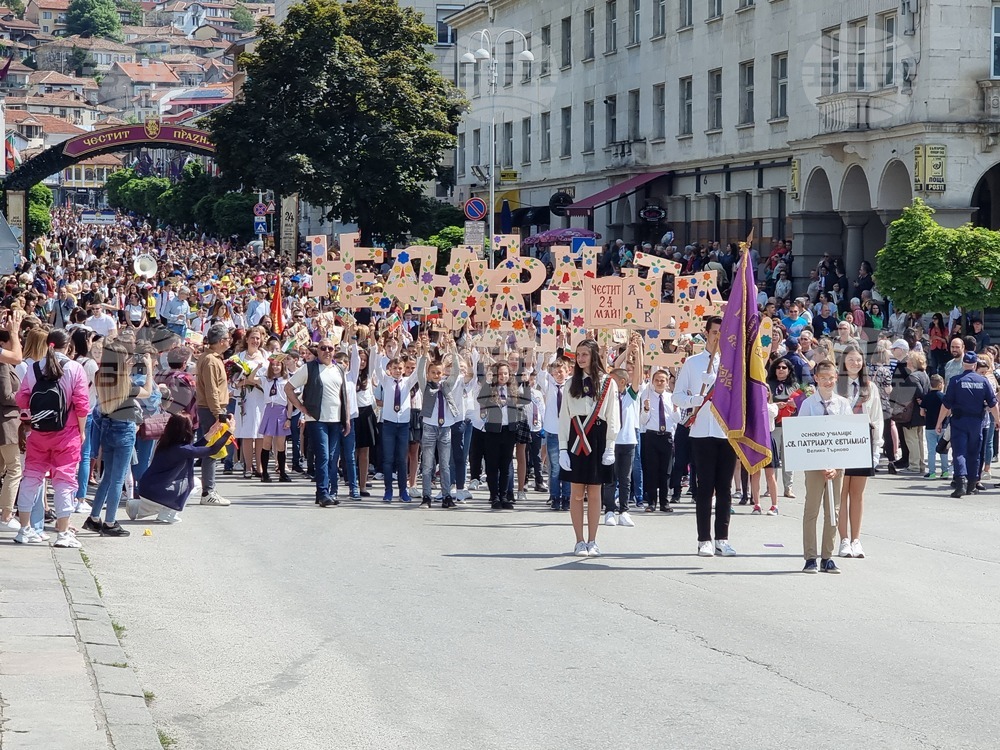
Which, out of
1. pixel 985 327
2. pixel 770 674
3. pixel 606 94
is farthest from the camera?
pixel 606 94

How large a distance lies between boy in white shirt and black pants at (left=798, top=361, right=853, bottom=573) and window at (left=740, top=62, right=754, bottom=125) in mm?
30518

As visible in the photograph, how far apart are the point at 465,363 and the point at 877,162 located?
795 inches

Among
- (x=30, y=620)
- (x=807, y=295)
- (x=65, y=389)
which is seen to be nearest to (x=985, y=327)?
(x=807, y=295)

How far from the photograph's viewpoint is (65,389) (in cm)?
1243

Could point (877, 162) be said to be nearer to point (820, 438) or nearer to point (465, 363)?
point (465, 363)

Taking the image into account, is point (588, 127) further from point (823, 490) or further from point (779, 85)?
point (823, 490)

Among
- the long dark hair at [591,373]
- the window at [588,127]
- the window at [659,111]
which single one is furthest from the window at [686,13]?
the long dark hair at [591,373]

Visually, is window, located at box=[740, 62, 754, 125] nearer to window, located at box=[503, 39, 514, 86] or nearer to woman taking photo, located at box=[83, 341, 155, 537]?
window, located at box=[503, 39, 514, 86]

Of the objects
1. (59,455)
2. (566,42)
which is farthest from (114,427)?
(566,42)

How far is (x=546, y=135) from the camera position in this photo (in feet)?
187

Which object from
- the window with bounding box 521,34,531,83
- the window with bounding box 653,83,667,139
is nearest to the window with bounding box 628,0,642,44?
the window with bounding box 653,83,667,139

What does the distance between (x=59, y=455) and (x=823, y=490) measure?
233 inches

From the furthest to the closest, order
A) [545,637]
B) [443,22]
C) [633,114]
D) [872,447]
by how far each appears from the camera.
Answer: [443,22] < [633,114] < [872,447] < [545,637]

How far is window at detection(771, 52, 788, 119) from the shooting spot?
4012 cm
